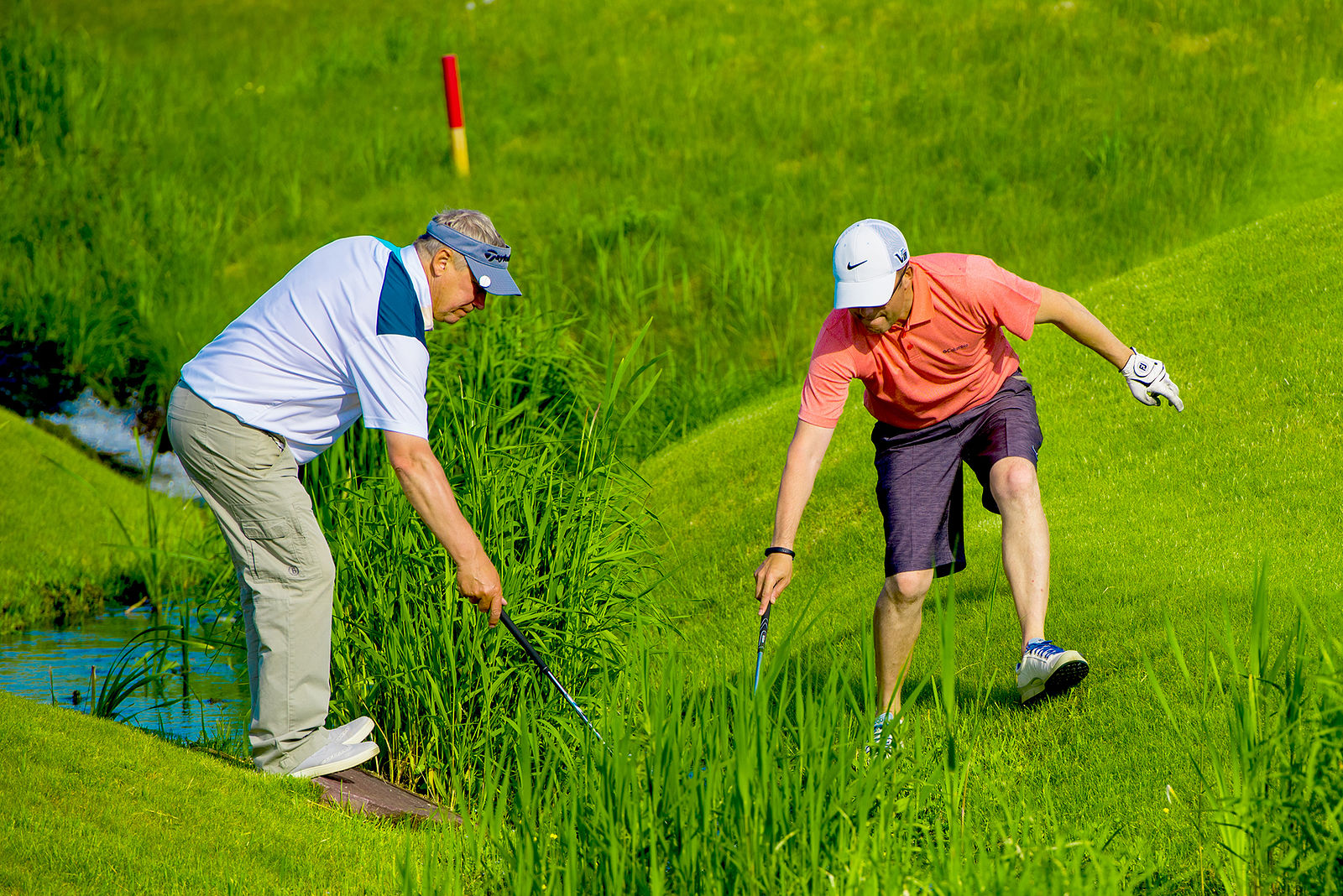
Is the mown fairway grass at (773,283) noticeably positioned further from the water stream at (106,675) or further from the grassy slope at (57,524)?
the grassy slope at (57,524)

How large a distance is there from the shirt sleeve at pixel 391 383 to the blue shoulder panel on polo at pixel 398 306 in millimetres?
33

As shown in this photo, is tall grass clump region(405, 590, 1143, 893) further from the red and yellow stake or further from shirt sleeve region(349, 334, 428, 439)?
the red and yellow stake

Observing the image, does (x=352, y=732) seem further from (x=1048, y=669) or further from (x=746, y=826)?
(x=1048, y=669)

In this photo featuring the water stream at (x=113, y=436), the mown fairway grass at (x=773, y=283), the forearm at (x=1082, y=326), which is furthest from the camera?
the water stream at (x=113, y=436)

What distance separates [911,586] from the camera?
4418 millimetres

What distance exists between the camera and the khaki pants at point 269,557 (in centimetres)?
432

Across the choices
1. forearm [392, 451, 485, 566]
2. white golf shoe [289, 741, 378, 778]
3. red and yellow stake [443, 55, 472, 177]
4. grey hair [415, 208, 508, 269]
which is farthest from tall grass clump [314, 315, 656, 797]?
red and yellow stake [443, 55, 472, 177]

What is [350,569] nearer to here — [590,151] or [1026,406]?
[1026,406]

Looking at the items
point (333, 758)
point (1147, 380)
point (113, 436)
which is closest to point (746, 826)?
point (333, 758)

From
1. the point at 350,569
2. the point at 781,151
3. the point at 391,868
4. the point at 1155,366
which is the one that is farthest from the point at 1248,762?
the point at 781,151

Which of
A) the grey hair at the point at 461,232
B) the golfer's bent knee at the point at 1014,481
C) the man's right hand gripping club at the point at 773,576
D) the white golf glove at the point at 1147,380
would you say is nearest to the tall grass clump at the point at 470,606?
→ the grey hair at the point at 461,232

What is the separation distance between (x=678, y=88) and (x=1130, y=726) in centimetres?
1152

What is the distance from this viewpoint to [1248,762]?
317 cm

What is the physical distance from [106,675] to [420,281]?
385 cm
